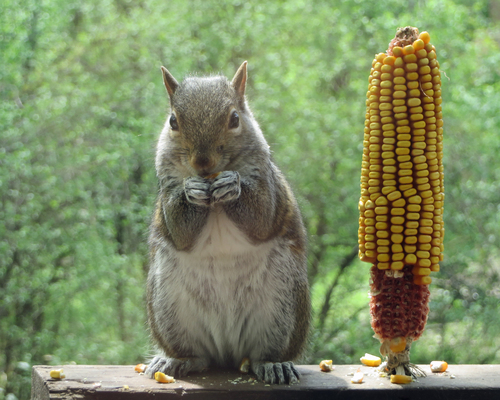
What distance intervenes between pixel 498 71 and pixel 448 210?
120 centimetres

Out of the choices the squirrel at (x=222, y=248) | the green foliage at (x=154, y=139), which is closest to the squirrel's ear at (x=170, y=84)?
the squirrel at (x=222, y=248)

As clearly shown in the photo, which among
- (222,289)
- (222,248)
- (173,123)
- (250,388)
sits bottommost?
(250,388)

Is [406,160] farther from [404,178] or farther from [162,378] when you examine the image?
[162,378]

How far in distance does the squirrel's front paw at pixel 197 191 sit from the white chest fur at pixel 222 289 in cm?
17

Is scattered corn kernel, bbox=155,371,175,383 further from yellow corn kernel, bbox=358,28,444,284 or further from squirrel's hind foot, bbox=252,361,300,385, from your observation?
yellow corn kernel, bbox=358,28,444,284

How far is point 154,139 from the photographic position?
365cm

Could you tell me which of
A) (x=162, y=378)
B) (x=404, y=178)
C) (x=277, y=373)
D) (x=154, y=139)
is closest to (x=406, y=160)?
(x=404, y=178)

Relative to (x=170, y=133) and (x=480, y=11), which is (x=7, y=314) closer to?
(x=170, y=133)

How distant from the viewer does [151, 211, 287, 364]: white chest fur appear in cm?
189

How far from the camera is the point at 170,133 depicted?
1901 millimetres

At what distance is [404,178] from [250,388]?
807 millimetres

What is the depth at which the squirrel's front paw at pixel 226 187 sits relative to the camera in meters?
1.69

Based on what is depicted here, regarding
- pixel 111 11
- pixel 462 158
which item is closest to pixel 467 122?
pixel 462 158

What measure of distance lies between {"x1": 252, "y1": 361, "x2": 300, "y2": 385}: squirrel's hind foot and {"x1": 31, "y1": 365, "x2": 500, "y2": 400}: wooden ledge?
1.4 inches
